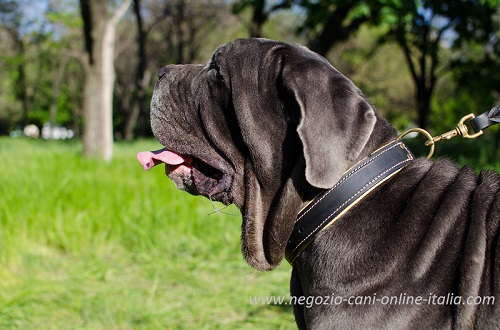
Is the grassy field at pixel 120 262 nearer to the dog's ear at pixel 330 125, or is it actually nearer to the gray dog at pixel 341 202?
the gray dog at pixel 341 202

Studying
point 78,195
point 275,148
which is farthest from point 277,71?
point 78,195

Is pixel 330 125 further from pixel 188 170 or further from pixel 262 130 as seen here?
pixel 188 170

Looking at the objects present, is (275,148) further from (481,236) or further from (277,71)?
(481,236)

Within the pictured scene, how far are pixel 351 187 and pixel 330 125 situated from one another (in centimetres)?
27

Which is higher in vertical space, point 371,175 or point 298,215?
point 371,175

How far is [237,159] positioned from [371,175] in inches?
27.1

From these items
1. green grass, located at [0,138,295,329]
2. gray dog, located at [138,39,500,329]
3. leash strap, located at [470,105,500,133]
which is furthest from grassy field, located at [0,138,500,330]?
leash strap, located at [470,105,500,133]

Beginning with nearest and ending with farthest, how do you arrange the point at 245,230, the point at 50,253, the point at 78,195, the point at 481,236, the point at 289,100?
the point at 481,236, the point at 289,100, the point at 245,230, the point at 50,253, the point at 78,195

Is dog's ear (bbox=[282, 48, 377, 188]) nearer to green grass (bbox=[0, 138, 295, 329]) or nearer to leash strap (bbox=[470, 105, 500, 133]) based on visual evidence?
leash strap (bbox=[470, 105, 500, 133])

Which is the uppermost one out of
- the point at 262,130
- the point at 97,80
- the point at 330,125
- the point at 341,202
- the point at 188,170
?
the point at 330,125

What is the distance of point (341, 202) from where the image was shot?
2.13 metres

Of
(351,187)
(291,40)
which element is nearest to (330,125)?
(351,187)

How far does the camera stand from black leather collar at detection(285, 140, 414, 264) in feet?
6.99

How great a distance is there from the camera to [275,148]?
7.79ft
